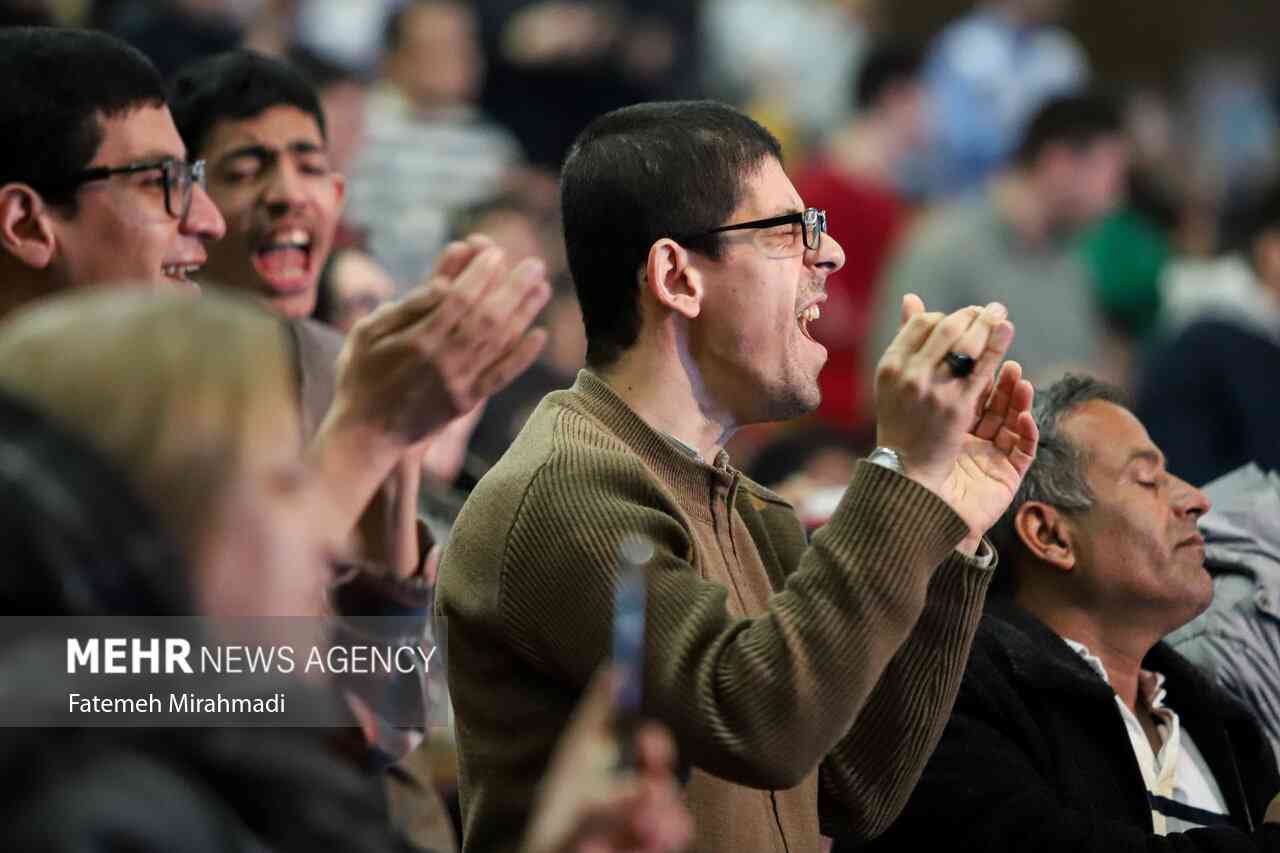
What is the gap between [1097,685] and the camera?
3285 mm

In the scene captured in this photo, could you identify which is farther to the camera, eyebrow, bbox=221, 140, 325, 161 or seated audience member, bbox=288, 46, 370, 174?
seated audience member, bbox=288, 46, 370, 174

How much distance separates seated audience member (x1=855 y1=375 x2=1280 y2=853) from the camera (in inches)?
123

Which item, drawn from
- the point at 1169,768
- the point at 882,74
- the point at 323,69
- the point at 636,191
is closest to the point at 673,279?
the point at 636,191

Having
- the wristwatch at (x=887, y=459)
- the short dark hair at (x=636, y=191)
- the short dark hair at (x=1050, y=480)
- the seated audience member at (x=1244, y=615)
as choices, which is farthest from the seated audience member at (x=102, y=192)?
the seated audience member at (x=1244, y=615)

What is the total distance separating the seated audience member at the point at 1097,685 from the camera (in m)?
3.13

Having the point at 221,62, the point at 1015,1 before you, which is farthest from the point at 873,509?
the point at 1015,1

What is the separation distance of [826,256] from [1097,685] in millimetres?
913

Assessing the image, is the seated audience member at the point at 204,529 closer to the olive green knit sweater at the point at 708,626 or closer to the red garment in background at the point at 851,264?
the olive green knit sweater at the point at 708,626

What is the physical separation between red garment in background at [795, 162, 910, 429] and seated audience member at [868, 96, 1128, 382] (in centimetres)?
28

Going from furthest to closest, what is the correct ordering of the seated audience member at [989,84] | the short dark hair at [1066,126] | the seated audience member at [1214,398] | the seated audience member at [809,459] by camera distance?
the seated audience member at [989,84]
the short dark hair at [1066,126]
the seated audience member at [809,459]
the seated audience member at [1214,398]

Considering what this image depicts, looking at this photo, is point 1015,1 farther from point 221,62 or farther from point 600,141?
point 600,141

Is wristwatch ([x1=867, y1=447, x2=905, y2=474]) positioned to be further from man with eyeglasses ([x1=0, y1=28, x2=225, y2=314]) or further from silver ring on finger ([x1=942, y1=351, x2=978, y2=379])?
man with eyeglasses ([x1=0, y1=28, x2=225, y2=314])

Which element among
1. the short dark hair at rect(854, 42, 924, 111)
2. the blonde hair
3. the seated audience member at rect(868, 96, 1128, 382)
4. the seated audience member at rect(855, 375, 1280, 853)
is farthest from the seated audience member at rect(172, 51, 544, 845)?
the short dark hair at rect(854, 42, 924, 111)

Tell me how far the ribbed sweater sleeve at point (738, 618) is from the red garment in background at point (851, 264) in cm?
446
